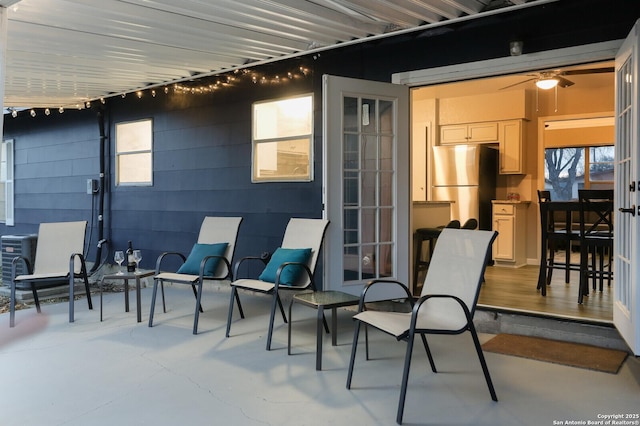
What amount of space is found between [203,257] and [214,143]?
6.59 ft

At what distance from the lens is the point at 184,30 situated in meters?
4.40

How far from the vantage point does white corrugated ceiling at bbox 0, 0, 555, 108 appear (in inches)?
152

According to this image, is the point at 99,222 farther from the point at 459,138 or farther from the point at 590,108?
the point at 590,108

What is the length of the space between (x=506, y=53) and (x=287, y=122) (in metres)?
2.39

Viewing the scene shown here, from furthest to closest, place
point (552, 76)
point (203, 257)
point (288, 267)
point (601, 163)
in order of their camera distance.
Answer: point (601, 163) < point (552, 76) < point (203, 257) < point (288, 267)

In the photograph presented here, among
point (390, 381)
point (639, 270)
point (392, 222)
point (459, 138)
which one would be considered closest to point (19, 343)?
point (390, 381)

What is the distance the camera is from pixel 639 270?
3086 millimetres

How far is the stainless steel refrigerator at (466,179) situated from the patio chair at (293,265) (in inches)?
138

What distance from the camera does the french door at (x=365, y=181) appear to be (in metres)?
4.48

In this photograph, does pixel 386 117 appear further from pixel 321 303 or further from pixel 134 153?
pixel 134 153

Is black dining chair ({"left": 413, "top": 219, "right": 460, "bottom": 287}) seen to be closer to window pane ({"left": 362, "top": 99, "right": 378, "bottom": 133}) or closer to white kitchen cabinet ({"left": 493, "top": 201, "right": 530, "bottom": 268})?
window pane ({"left": 362, "top": 99, "right": 378, "bottom": 133})

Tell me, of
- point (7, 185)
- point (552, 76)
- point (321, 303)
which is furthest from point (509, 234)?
point (7, 185)

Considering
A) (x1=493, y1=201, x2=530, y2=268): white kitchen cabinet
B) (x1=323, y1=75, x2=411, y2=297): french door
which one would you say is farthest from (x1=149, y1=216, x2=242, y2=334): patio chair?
(x1=493, y1=201, x2=530, y2=268): white kitchen cabinet

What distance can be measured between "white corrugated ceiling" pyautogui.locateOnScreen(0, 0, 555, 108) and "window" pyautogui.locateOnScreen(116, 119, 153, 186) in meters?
1.22
